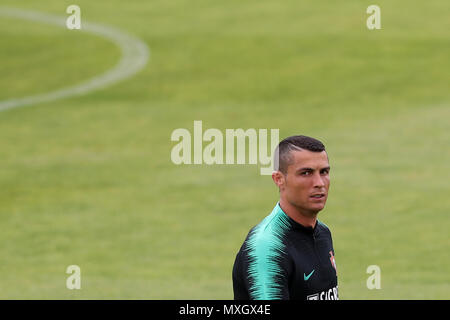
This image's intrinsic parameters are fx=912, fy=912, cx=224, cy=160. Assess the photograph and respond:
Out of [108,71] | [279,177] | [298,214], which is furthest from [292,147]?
[108,71]

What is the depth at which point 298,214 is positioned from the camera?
6.54 meters

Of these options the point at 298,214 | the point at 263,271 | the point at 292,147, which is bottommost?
the point at 263,271

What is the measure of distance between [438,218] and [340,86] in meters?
15.8

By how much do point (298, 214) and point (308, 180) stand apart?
32cm

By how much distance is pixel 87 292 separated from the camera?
1642cm

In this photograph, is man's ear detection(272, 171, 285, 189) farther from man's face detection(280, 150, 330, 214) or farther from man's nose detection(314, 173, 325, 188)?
man's nose detection(314, 173, 325, 188)

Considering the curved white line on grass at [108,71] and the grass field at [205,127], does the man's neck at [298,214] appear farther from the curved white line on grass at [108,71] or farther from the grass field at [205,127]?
the curved white line on grass at [108,71]

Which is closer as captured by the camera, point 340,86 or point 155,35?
point 340,86

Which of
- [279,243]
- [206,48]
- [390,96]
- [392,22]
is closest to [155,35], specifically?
[206,48]

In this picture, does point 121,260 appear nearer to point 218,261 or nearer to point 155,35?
point 218,261

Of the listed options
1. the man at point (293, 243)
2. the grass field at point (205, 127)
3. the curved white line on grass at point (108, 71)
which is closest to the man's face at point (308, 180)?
the man at point (293, 243)

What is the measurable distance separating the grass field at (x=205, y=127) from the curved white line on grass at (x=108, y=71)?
2.05ft

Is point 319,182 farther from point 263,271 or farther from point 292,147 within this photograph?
point 263,271

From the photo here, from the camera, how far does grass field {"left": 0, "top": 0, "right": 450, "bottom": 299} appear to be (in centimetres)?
1891
